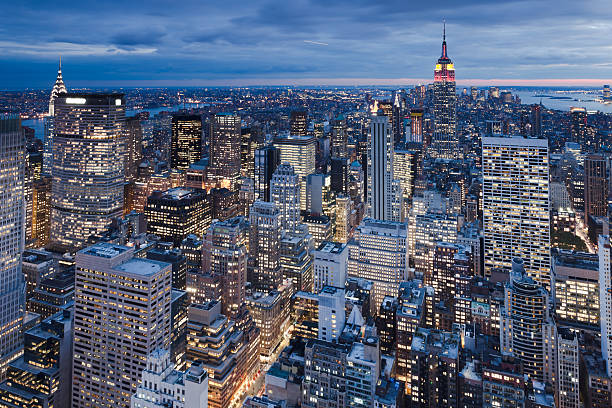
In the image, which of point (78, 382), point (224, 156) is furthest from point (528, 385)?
point (224, 156)

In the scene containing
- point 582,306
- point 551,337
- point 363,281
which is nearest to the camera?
point 551,337

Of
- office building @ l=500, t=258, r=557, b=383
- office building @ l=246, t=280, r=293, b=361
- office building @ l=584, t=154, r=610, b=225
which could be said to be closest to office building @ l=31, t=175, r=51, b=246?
office building @ l=246, t=280, r=293, b=361

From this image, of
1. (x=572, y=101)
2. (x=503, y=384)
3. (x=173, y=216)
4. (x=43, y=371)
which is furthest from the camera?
(x=572, y=101)

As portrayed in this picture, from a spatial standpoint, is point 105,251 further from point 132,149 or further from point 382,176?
point 132,149

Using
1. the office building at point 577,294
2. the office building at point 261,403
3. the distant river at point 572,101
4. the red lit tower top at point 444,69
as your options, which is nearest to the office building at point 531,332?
the office building at point 577,294

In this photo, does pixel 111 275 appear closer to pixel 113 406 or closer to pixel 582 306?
pixel 113 406

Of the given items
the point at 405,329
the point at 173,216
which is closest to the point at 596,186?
the point at 405,329
